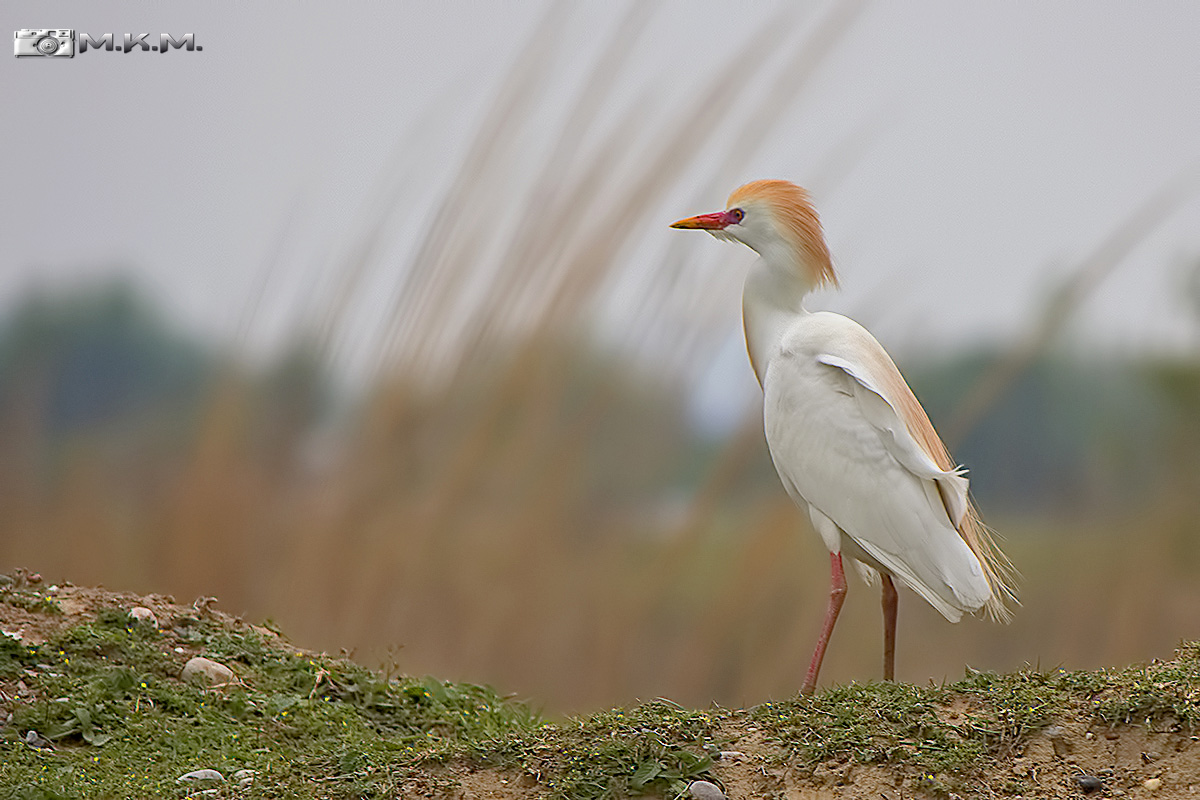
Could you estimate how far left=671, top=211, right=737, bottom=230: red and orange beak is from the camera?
4.02m

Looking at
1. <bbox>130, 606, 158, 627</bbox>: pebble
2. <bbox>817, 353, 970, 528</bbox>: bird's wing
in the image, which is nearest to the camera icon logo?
<bbox>130, 606, 158, 627</bbox>: pebble

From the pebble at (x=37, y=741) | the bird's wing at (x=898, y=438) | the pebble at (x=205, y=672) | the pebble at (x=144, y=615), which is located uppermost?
the bird's wing at (x=898, y=438)

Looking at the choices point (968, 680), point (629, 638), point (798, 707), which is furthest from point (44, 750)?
point (629, 638)

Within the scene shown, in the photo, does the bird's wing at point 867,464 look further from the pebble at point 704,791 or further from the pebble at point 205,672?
the pebble at point 205,672

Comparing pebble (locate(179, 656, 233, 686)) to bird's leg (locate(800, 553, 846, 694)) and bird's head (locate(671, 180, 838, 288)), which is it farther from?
bird's head (locate(671, 180, 838, 288))

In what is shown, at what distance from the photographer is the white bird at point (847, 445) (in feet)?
11.7

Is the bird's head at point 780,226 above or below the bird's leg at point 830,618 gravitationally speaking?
above

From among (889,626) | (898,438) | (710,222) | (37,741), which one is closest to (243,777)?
(37,741)

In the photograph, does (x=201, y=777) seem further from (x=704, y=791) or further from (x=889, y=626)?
(x=889, y=626)

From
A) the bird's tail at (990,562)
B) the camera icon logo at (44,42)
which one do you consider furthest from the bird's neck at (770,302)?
the camera icon logo at (44,42)

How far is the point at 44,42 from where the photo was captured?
21.5 feet

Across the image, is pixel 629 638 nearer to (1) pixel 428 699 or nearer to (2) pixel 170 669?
(1) pixel 428 699

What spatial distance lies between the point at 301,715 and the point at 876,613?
11.2 feet

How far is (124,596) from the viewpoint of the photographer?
4.84 metres
